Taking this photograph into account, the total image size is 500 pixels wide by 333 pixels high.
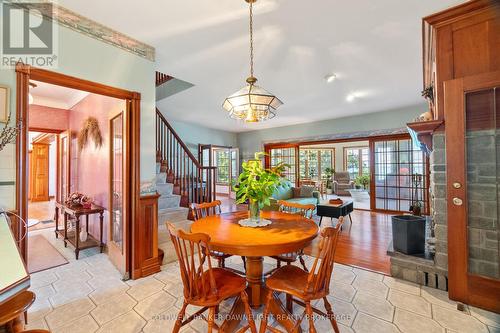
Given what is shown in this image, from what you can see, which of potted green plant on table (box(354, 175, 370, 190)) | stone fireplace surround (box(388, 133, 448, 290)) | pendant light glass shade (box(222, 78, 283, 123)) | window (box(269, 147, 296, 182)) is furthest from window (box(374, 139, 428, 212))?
pendant light glass shade (box(222, 78, 283, 123))

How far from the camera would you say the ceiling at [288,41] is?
2.08 m

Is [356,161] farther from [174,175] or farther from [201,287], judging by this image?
[201,287]

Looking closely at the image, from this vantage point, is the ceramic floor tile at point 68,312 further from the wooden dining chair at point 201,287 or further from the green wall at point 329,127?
the green wall at point 329,127

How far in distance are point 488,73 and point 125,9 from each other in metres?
3.22

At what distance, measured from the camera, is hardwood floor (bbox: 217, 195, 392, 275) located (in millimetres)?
2947

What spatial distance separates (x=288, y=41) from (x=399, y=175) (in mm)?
5009

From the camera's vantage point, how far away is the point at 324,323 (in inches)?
71.9

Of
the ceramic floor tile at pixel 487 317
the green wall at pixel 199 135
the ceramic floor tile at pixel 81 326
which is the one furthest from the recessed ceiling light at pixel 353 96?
the ceramic floor tile at pixel 81 326

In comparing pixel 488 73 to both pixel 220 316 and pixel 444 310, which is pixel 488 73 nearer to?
pixel 444 310

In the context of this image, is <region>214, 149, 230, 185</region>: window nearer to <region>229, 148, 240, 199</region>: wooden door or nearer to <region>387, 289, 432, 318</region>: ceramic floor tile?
<region>229, 148, 240, 199</region>: wooden door

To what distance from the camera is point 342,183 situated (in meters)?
9.91

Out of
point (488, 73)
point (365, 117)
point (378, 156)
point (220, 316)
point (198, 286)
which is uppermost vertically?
→ point (365, 117)

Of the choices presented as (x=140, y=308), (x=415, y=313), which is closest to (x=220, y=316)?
(x=140, y=308)

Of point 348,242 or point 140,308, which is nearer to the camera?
point 140,308
